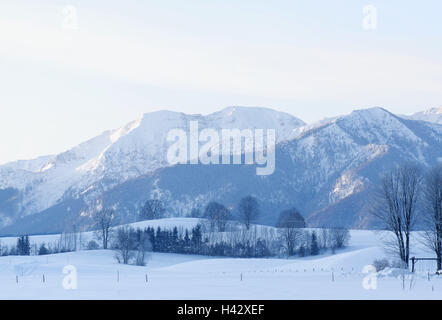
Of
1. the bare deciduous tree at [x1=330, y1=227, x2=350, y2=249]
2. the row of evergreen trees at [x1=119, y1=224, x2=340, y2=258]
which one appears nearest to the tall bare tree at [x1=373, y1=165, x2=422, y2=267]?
the row of evergreen trees at [x1=119, y1=224, x2=340, y2=258]

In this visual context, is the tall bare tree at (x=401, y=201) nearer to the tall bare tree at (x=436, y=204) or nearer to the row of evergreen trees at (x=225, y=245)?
the tall bare tree at (x=436, y=204)

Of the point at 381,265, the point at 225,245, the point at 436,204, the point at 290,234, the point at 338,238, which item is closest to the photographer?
the point at 381,265

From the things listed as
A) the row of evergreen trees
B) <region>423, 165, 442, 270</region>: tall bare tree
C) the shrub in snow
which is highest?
<region>423, 165, 442, 270</region>: tall bare tree

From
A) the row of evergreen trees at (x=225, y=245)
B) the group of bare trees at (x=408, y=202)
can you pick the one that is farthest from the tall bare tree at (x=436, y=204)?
the row of evergreen trees at (x=225, y=245)

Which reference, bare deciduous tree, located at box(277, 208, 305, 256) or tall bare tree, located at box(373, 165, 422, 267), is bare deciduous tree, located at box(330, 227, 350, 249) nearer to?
bare deciduous tree, located at box(277, 208, 305, 256)

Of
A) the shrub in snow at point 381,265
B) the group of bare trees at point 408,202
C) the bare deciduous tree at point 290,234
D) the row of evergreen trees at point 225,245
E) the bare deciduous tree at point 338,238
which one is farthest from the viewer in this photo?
the bare deciduous tree at point 338,238

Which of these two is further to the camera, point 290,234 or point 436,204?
point 290,234

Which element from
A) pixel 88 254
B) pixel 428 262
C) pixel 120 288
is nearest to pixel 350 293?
pixel 120 288

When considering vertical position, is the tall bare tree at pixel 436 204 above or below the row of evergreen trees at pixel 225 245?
above

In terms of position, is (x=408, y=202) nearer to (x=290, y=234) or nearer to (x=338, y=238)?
(x=338, y=238)

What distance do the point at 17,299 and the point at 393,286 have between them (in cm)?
2728

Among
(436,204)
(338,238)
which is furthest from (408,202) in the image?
(338,238)

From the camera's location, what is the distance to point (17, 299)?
150 feet

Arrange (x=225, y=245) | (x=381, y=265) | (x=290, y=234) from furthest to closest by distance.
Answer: (x=290, y=234), (x=225, y=245), (x=381, y=265)
